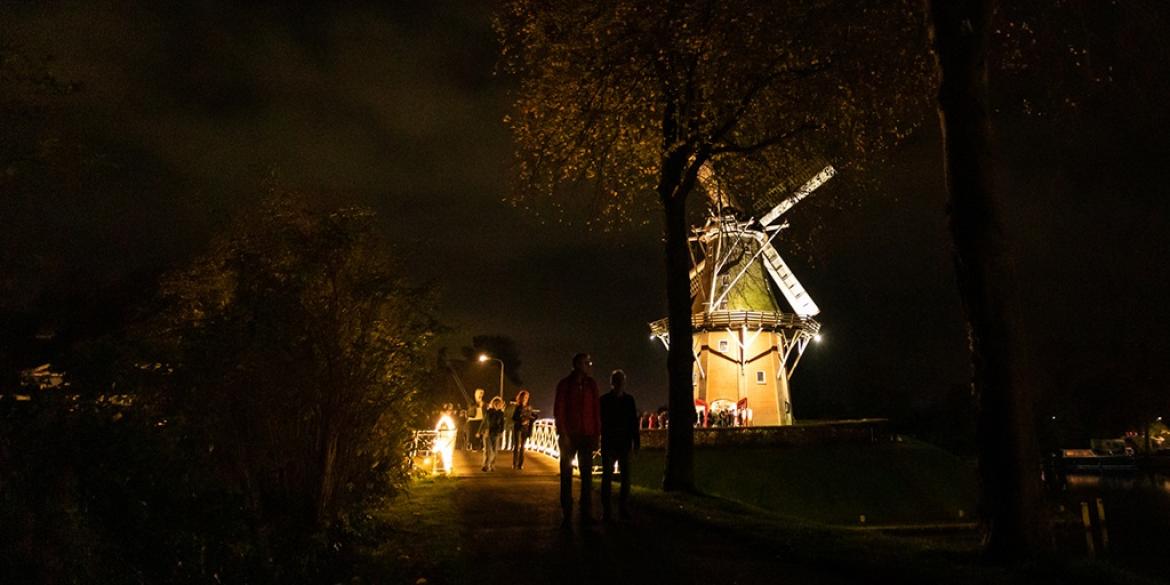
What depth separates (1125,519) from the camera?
30172mm

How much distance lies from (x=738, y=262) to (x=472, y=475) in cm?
3081

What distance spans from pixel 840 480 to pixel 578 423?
2590 centimetres

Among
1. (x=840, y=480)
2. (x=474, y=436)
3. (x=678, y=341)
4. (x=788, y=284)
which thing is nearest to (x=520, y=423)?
(x=678, y=341)

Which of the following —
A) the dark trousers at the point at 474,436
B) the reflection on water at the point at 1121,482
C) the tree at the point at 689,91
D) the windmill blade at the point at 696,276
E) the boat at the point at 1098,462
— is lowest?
the reflection on water at the point at 1121,482

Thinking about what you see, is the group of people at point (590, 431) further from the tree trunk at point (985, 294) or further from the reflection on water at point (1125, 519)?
the reflection on water at point (1125, 519)

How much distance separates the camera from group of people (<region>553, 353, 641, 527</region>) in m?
9.64

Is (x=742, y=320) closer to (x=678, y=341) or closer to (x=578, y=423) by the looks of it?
(x=678, y=341)

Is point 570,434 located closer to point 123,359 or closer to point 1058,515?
point 123,359

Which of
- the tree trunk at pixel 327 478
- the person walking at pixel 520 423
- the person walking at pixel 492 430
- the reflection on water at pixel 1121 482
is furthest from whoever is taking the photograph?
the reflection on water at pixel 1121 482

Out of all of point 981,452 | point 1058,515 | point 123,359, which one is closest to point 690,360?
point 981,452

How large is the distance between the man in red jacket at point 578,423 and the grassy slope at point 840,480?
20.9m

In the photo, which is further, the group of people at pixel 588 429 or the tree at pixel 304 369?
the group of people at pixel 588 429

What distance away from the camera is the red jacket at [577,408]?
9.61 m

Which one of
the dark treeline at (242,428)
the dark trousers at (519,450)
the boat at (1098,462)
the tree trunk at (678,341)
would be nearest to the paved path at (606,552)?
the dark treeline at (242,428)
